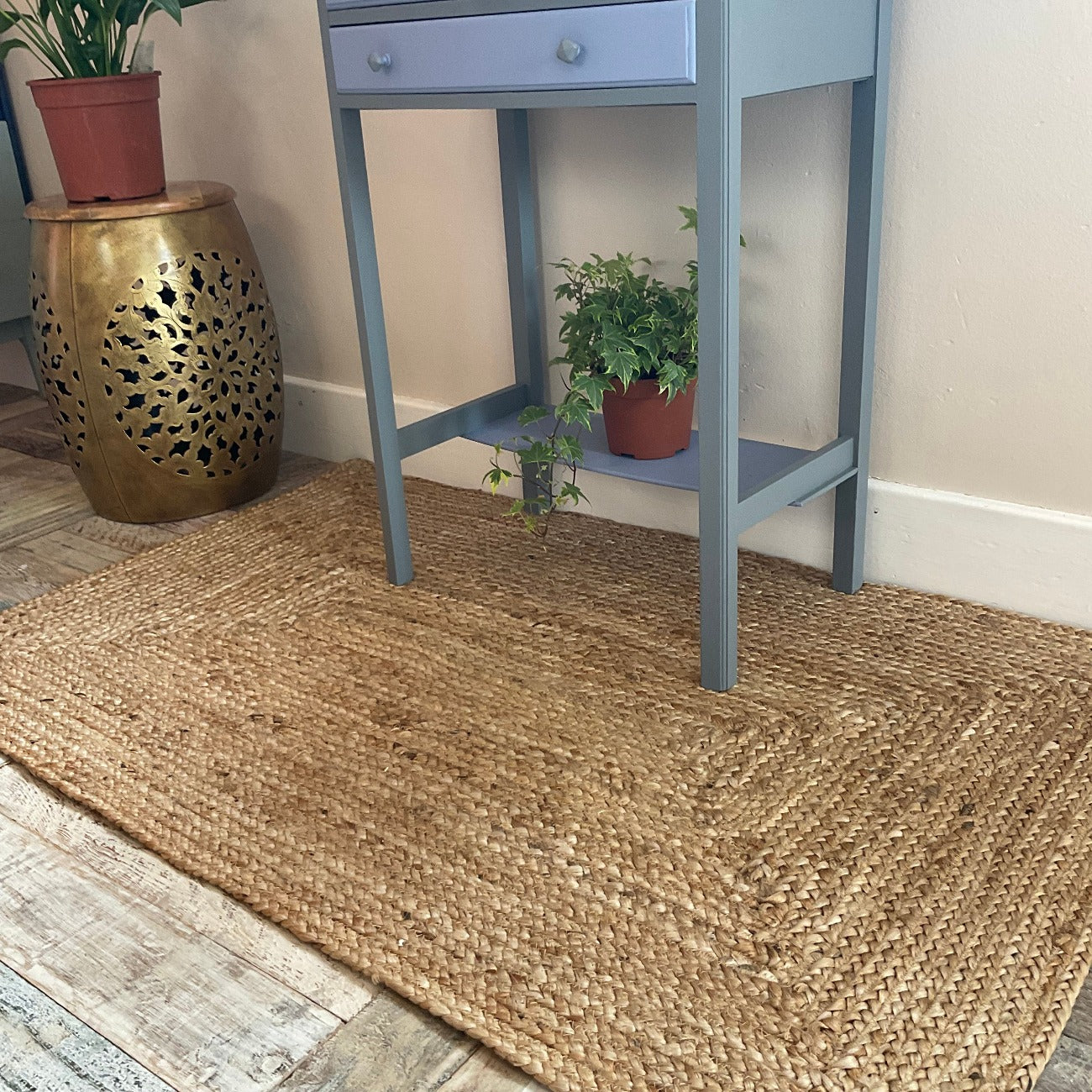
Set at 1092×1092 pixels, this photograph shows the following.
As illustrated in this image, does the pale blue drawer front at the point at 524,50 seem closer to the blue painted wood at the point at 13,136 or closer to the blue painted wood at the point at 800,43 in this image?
the blue painted wood at the point at 800,43

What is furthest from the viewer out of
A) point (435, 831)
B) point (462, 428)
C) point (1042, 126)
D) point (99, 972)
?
point (462, 428)

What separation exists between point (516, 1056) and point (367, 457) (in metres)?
1.37

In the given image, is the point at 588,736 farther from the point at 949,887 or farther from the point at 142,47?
the point at 142,47

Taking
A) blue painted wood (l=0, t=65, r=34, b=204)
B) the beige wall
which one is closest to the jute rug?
the beige wall

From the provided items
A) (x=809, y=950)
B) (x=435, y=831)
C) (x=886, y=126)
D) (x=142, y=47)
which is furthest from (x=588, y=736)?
(x=142, y=47)

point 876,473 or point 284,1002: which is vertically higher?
point 876,473

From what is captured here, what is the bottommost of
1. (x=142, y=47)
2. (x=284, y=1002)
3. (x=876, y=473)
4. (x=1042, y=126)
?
(x=284, y=1002)

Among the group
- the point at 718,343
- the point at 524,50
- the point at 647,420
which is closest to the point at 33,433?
the point at 647,420

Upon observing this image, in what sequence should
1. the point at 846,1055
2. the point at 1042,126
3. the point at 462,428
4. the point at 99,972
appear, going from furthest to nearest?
the point at 462,428 → the point at 1042,126 → the point at 99,972 → the point at 846,1055

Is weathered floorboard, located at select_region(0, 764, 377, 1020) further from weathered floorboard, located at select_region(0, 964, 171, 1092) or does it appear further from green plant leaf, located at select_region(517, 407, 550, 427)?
green plant leaf, located at select_region(517, 407, 550, 427)

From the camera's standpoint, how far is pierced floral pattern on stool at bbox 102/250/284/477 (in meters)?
1.77

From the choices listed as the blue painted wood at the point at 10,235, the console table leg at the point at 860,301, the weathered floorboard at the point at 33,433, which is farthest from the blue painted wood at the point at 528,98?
the blue painted wood at the point at 10,235

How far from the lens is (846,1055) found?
2.81 feet

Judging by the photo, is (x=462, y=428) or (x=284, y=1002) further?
(x=462, y=428)
